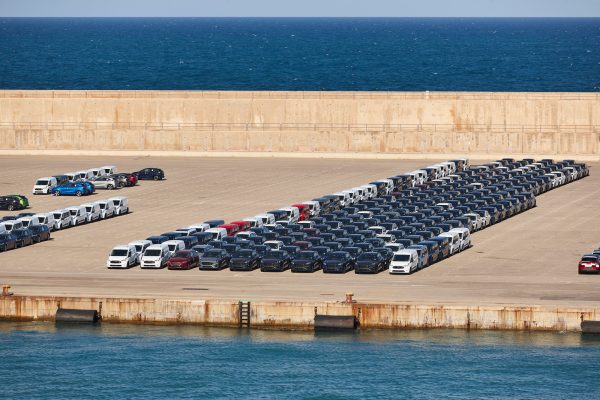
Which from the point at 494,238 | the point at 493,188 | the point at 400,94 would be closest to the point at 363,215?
the point at 494,238

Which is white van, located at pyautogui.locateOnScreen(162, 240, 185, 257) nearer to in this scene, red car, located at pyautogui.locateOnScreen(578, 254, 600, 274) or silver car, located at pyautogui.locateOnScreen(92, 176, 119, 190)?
red car, located at pyautogui.locateOnScreen(578, 254, 600, 274)

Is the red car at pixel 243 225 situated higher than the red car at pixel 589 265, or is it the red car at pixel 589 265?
the red car at pixel 243 225

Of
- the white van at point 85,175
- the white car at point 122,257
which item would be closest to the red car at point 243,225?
the white car at point 122,257

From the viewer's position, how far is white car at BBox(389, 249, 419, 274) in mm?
73438

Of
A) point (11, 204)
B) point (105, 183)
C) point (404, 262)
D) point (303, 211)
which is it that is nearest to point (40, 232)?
point (11, 204)

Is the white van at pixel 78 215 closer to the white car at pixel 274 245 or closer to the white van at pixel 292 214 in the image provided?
the white van at pixel 292 214

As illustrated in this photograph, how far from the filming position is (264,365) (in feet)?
202

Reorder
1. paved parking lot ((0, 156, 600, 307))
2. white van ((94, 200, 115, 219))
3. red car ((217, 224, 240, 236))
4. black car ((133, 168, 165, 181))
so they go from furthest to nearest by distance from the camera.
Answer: black car ((133, 168, 165, 181)), white van ((94, 200, 115, 219)), red car ((217, 224, 240, 236)), paved parking lot ((0, 156, 600, 307))

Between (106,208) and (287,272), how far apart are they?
21818 mm

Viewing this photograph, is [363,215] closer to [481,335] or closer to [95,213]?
[95,213]

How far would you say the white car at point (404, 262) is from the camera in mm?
73438

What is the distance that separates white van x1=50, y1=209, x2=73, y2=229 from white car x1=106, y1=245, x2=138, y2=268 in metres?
12.7

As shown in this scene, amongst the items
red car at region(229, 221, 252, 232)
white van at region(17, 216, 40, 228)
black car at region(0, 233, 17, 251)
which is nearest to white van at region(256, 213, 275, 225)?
red car at region(229, 221, 252, 232)

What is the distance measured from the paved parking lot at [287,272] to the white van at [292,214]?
4926 mm
